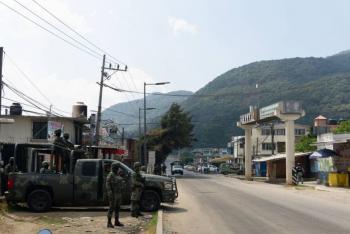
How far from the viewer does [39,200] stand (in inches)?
757

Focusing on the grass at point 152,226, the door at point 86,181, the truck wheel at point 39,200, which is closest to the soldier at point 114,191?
the grass at point 152,226

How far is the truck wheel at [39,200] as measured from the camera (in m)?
19.2

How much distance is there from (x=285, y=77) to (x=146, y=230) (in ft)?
460

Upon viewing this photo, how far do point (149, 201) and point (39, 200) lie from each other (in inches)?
153

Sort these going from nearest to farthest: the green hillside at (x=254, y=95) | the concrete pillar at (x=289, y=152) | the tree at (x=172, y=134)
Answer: the concrete pillar at (x=289, y=152), the tree at (x=172, y=134), the green hillside at (x=254, y=95)

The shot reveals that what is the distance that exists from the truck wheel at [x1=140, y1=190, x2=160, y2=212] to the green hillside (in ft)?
295

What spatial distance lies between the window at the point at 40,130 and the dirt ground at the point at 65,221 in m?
22.5

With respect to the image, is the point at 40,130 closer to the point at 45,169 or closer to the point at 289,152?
the point at 289,152

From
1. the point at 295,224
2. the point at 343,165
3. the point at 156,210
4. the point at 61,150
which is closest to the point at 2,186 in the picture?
the point at 61,150

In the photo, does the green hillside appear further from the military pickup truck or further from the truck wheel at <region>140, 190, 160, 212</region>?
the military pickup truck

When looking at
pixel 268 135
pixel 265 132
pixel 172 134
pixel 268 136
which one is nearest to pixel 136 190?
pixel 172 134

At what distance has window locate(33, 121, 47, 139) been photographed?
139 ft

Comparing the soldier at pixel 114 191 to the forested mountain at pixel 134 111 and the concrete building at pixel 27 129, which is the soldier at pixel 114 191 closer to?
the concrete building at pixel 27 129

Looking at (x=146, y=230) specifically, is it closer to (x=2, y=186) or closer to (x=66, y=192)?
(x=66, y=192)
